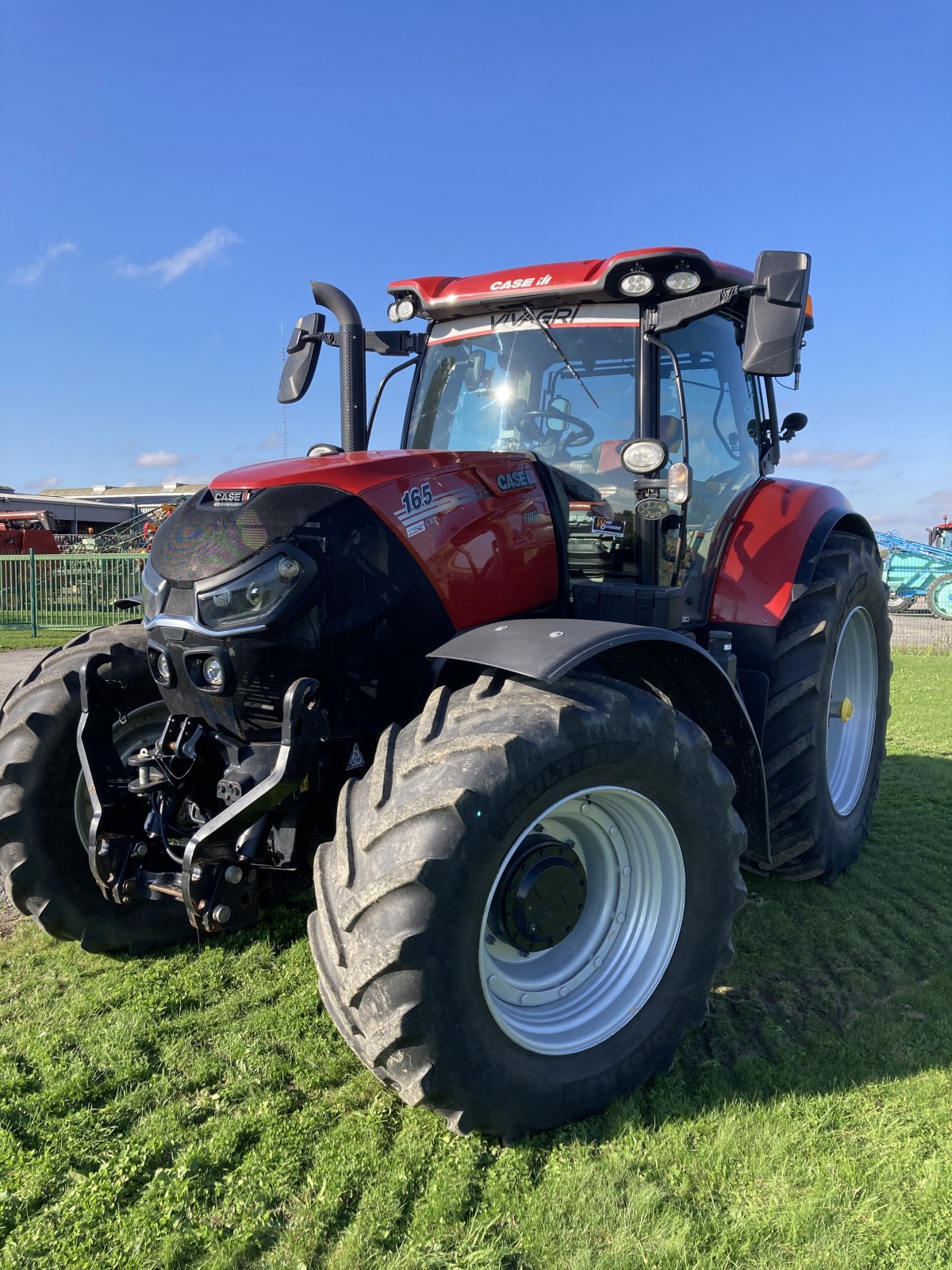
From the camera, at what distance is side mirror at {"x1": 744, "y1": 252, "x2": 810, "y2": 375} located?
2996 millimetres

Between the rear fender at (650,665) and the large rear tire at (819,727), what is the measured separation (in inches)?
14.3

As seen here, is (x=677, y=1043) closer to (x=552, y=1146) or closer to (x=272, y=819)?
(x=552, y=1146)

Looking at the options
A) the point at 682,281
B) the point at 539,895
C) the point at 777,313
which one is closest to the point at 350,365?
the point at 682,281

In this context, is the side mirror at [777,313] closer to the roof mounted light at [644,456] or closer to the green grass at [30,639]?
the roof mounted light at [644,456]

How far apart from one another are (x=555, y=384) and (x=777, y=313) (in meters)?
0.94

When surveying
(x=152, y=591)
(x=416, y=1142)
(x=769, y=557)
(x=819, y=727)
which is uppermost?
(x=152, y=591)

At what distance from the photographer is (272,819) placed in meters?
2.66

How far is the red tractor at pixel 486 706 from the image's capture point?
2229 mm

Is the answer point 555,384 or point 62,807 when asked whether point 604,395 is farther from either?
point 62,807

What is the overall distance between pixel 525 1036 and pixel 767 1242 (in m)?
0.74

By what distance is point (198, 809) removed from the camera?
291 centimetres

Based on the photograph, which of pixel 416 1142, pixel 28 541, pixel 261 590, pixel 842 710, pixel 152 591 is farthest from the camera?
pixel 28 541

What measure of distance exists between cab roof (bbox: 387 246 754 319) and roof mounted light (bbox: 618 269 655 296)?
0.02m

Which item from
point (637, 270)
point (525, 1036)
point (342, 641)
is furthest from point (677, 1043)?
point (637, 270)
